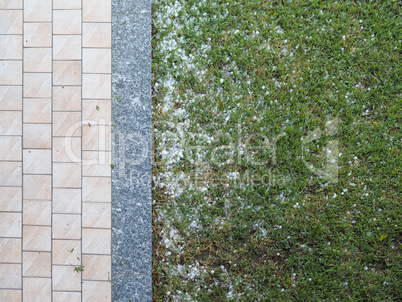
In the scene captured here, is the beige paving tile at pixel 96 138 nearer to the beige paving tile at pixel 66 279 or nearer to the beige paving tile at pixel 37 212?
A: the beige paving tile at pixel 37 212

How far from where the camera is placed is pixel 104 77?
94.5 inches

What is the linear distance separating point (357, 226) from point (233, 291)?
1.18 meters

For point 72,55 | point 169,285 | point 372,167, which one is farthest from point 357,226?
point 72,55

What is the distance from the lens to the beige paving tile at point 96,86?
2.39 m

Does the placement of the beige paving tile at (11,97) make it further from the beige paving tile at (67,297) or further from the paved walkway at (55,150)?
the beige paving tile at (67,297)

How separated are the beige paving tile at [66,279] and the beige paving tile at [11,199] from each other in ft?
1.94

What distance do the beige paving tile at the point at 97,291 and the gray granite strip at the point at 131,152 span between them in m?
0.05

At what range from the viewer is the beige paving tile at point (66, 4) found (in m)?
2.42

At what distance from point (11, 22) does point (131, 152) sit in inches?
58.8

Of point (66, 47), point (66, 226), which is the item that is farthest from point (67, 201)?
point (66, 47)

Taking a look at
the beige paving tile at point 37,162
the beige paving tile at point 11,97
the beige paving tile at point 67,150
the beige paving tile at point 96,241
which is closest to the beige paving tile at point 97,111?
the beige paving tile at point 67,150

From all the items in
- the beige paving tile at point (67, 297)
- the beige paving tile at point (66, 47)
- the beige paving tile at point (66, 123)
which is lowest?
the beige paving tile at point (67, 297)

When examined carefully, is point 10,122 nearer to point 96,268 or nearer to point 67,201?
point 67,201

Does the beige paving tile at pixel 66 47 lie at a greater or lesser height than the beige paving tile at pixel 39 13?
lesser
